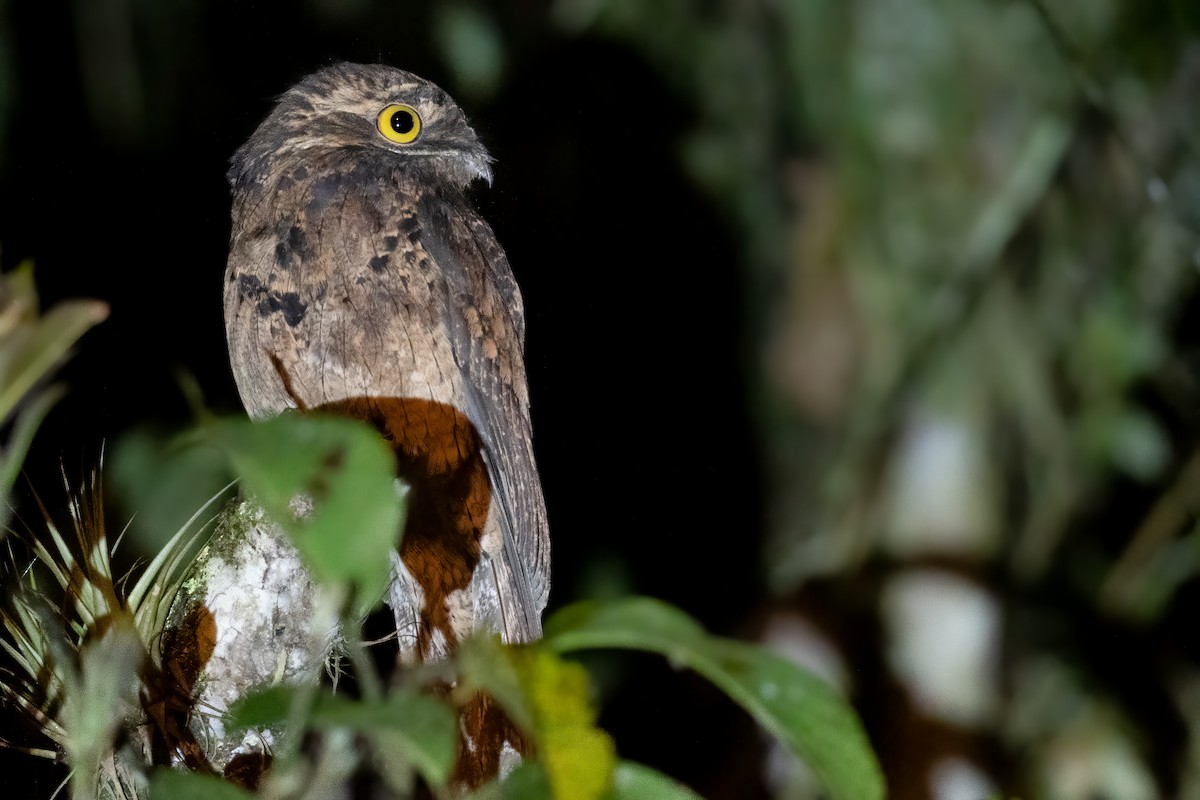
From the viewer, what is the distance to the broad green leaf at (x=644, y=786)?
18.0 inches

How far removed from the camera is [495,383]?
1.17 m

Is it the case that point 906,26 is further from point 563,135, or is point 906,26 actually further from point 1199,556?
point 1199,556

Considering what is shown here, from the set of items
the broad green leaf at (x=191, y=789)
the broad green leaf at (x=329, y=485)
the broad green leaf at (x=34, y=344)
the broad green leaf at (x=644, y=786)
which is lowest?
the broad green leaf at (x=644, y=786)

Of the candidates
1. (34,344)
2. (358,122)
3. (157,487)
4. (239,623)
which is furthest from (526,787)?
(358,122)

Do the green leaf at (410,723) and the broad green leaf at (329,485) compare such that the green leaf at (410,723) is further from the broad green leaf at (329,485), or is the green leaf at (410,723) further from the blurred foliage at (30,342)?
the blurred foliage at (30,342)

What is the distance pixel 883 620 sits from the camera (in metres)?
1.72

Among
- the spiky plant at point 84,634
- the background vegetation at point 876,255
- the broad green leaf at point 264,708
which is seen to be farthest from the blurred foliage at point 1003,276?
the broad green leaf at point 264,708

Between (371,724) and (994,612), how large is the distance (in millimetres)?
1578

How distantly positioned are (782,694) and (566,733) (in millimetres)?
98

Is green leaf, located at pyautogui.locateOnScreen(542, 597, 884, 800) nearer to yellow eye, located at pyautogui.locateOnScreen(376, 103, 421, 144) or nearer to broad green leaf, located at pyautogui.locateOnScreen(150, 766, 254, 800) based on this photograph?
broad green leaf, located at pyautogui.locateOnScreen(150, 766, 254, 800)

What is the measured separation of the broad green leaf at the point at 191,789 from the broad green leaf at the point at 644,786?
0.17m

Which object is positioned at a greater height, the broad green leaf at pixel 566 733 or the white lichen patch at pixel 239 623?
the broad green leaf at pixel 566 733

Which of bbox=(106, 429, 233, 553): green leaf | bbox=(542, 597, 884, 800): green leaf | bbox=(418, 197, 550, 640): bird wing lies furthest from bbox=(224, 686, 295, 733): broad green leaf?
bbox=(418, 197, 550, 640): bird wing

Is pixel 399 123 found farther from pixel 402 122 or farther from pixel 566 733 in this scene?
pixel 566 733
